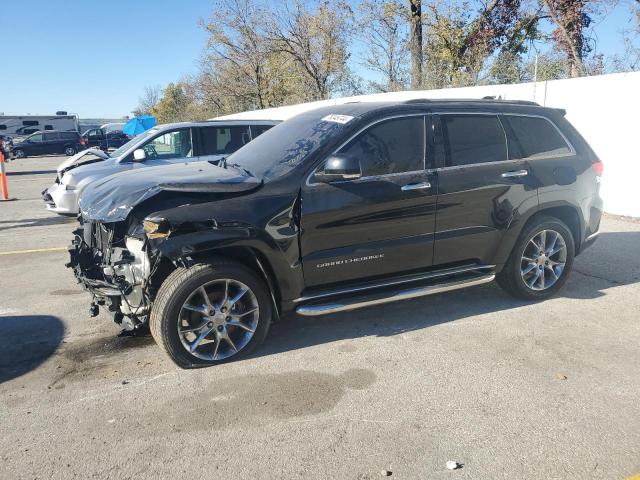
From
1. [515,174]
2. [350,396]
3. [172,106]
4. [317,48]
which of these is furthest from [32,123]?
[350,396]

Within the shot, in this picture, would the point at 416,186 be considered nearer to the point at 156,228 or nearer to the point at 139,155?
the point at 156,228

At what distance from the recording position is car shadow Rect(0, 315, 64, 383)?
3.92 meters

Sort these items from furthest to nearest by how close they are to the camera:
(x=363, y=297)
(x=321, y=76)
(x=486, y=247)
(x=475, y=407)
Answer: (x=321, y=76) < (x=486, y=247) < (x=363, y=297) < (x=475, y=407)

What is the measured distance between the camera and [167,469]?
108 inches

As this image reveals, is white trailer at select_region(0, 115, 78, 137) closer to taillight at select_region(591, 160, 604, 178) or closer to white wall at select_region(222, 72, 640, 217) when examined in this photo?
white wall at select_region(222, 72, 640, 217)

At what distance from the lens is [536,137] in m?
5.05

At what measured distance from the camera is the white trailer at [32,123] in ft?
133

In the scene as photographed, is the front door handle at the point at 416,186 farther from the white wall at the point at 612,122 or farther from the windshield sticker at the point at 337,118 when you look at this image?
the white wall at the point at 612,122

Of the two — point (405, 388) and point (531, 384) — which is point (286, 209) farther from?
point (531, 384)

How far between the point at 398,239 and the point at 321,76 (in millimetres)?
24430

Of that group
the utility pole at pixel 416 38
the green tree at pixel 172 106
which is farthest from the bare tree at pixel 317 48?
the green tree at pixel 172 106

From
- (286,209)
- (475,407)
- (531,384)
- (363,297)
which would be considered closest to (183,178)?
(286,209)

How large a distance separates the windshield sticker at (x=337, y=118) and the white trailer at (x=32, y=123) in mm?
40625

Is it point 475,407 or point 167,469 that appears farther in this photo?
point 475,407
